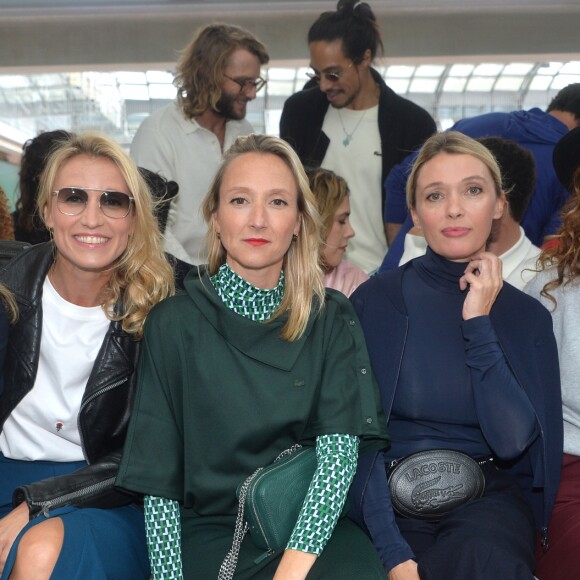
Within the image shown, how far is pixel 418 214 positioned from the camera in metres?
2.89

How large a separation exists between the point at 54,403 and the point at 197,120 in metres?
2.06

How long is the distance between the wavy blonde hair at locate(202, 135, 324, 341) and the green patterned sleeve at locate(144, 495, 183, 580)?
0.63 meters

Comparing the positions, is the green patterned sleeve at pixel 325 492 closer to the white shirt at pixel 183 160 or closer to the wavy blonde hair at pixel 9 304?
the wavy blonde hair at pixel 9 304

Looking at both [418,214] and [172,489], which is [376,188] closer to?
[418,214]

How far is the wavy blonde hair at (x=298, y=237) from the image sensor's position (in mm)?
2672

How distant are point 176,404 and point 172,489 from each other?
0.22 m

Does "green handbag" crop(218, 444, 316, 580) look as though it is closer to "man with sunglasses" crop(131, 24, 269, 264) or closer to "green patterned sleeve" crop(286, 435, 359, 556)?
"green patterned sleeve" crop(286, 435, 359, 556)

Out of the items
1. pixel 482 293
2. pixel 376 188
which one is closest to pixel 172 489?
pixel 482 293

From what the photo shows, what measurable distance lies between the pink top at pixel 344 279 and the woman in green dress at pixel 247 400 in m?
1.14

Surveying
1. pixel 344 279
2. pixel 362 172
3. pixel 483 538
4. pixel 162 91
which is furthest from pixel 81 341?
pixel 162 91

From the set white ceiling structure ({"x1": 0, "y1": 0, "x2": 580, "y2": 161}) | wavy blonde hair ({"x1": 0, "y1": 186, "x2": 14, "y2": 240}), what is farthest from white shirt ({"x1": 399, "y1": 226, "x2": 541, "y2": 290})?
white ceiling structure ({"x1": 0, "y1": 0, "x2": 580, "y2": 161})

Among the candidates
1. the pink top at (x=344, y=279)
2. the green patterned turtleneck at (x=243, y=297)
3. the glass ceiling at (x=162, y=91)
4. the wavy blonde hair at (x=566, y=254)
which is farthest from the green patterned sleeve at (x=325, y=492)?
the glass ceiling at (x=162, y=91)

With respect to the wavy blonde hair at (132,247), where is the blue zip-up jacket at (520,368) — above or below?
below

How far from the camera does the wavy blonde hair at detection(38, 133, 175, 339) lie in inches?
108
